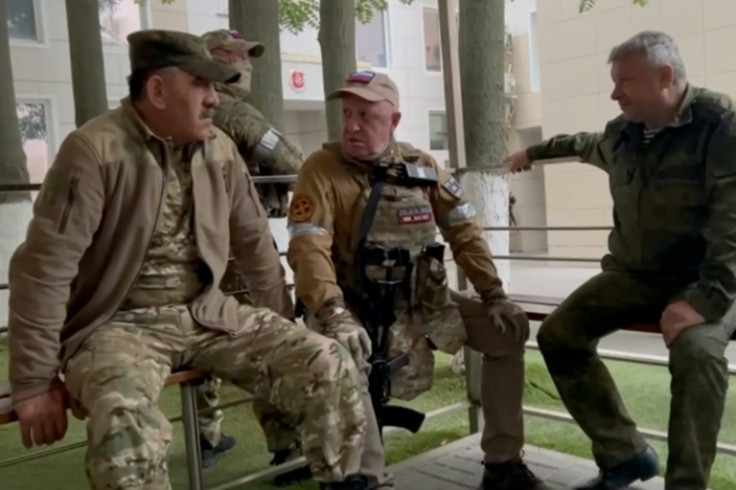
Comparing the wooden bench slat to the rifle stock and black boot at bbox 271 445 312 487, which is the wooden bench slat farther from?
black boot at bbox 271 445 312 487

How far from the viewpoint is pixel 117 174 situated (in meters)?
2.06

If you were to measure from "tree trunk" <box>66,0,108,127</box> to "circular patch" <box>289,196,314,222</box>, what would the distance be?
296cm

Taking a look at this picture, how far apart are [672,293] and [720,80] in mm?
7751

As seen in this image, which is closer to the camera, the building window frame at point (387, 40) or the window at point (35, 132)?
the window at point (35, 132)

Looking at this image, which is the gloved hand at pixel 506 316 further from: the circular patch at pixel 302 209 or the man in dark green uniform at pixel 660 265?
the circular patch at pixel 302 209

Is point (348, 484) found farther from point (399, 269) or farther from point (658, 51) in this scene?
point (658, 51)

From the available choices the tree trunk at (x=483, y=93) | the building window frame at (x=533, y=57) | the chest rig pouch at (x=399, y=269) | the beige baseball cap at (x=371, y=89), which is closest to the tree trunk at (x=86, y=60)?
the tree trunk at (x=483, y=93)

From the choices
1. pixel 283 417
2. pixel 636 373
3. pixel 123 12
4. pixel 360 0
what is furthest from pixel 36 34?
pixel 283 417

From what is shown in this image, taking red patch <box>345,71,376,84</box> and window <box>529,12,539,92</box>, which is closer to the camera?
red patch <box>345,71,376,84</box>

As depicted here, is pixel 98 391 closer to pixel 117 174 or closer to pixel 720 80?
pixel 117 174

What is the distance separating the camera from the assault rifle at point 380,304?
256cm

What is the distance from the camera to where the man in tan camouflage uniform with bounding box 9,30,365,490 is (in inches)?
73.8

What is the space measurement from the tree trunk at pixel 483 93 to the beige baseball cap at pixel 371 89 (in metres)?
2.42

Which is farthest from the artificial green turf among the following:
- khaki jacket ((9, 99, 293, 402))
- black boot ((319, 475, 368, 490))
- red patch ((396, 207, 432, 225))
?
khaki jacket ((9, 99, 293, 402))
